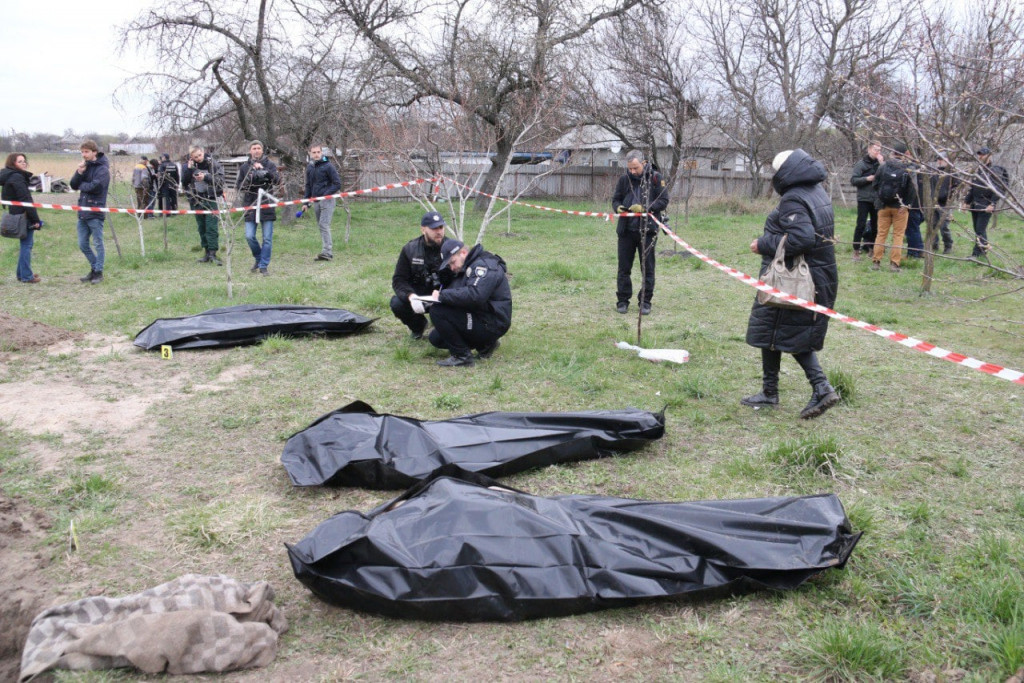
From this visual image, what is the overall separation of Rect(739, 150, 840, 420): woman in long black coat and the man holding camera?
24.7 ft

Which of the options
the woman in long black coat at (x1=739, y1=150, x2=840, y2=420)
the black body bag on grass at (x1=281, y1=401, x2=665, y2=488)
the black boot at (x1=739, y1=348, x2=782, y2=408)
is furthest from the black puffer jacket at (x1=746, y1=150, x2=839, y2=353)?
the black body bag on grass at (x1=281, y1=401, x2=665, y2=488)

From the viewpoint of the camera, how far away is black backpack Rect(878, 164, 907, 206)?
9.94m

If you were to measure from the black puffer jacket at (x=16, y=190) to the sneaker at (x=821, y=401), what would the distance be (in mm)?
9301

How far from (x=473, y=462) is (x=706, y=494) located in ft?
4.00

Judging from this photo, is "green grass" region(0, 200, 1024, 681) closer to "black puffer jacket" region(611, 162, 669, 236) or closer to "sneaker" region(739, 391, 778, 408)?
"sneaker" region(739, 391, 778, 408)

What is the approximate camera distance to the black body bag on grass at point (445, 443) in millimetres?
3977

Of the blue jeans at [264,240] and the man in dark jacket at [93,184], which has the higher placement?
the man in dark jacket at [93,184]

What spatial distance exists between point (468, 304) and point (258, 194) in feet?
18.8

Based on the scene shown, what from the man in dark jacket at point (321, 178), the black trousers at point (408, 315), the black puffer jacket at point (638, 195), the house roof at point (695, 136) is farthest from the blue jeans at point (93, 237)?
the house roof at point (695, 136)

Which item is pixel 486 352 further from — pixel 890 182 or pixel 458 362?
pixel 890 182

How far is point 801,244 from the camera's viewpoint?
465cm

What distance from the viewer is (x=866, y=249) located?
12031 mm

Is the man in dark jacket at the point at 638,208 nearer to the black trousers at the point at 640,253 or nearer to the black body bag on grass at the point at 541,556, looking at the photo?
the black trousers at the point at 640,253

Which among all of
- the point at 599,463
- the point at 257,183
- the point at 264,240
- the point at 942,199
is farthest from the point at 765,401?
the point at 257,183
